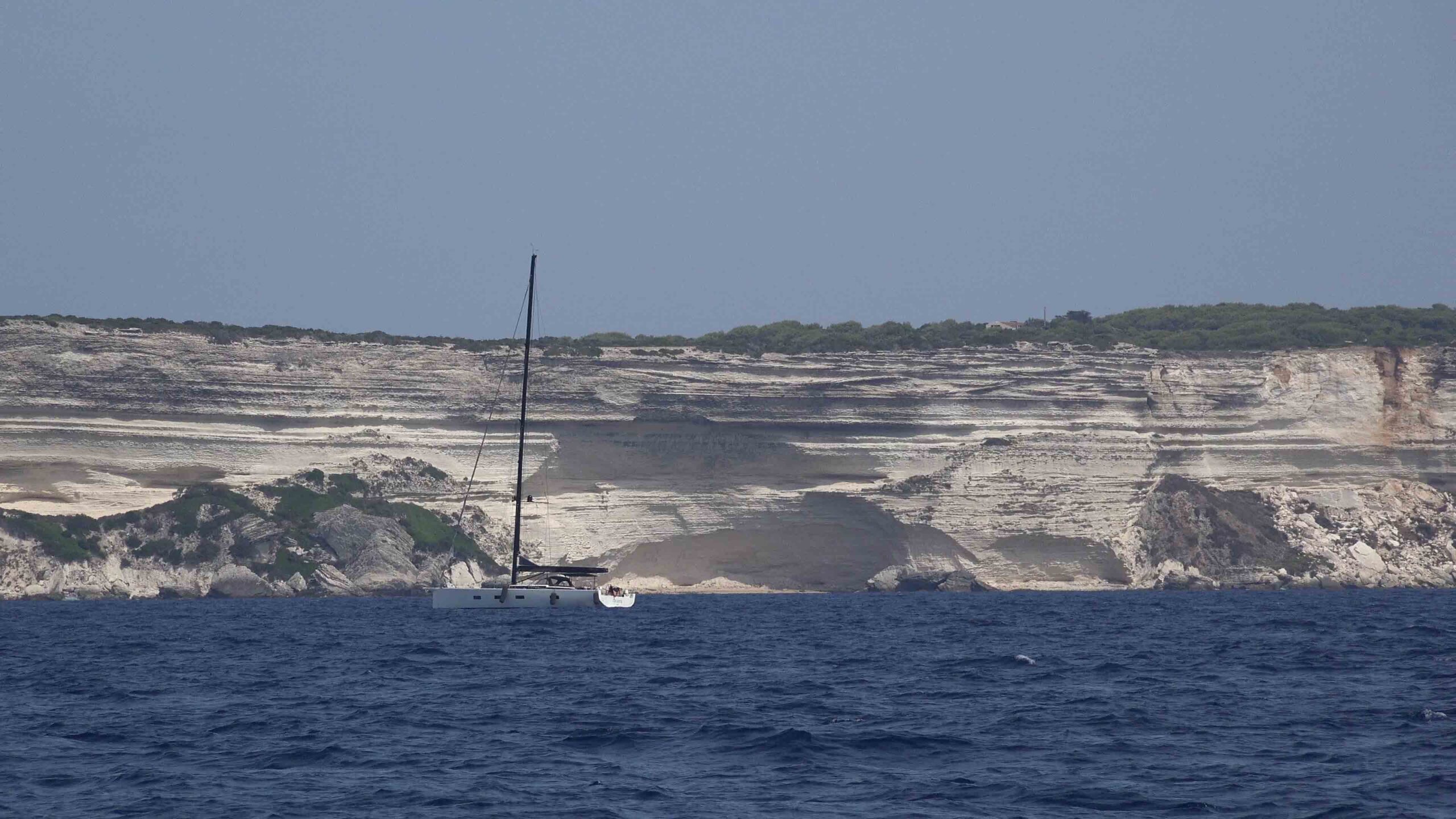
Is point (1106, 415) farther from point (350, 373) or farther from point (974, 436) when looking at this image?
point (350, 373)

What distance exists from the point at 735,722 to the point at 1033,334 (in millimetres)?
53906

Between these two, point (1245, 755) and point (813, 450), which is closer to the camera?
point (1245, 755)

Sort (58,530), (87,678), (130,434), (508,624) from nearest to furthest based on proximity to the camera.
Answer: (87,678) < (508,624) < (58,530) < (130,434)

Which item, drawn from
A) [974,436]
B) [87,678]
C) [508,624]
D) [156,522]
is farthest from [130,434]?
[87,678]

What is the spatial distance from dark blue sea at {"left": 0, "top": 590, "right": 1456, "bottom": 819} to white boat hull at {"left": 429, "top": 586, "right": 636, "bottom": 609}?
8.41m

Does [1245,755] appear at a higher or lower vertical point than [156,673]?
higher

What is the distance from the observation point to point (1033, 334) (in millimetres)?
70688

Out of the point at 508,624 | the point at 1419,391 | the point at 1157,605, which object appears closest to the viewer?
the point at 508,624

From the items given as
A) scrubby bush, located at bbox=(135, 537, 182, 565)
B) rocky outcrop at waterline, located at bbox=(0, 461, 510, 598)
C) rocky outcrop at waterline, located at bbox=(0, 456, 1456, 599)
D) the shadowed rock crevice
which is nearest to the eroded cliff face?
rocky outcrop at waterline, located at bbox=(0, 456, 1456, 599)

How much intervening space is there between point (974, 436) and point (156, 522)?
104 ft

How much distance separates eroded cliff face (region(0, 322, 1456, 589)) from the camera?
204 feet

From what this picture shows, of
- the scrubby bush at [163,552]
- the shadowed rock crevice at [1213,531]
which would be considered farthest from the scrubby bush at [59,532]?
the shadowed rock crevice at [1213,531]

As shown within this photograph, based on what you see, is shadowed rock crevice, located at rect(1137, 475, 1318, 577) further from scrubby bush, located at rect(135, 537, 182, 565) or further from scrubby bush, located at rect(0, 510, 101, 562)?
scrubby bush, located at rect(0, 510, 101, 562)

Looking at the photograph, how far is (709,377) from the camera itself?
213 feet
